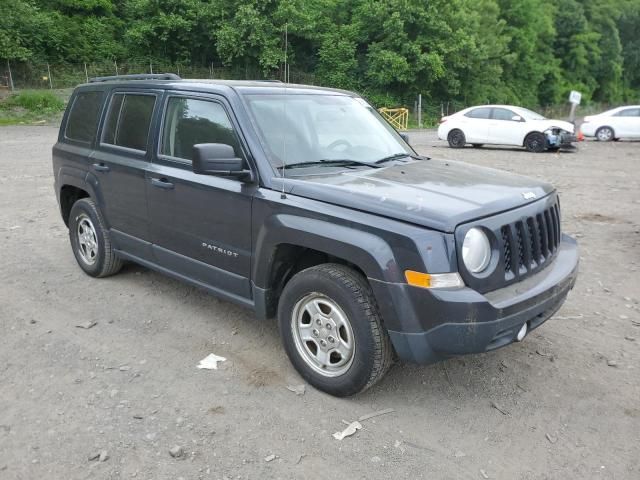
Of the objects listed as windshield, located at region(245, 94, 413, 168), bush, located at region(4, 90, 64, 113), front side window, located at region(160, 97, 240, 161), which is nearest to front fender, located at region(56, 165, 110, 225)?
front side window, located at region(160, 97, 240, 161)

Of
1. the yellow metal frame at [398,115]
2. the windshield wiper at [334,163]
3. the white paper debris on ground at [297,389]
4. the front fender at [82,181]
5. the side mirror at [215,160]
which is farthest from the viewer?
the yellow metal frame at [398,115]

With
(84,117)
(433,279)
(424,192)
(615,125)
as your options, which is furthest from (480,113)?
(433,279)

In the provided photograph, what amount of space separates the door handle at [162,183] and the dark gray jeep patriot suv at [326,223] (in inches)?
0.6

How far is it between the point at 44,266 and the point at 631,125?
22927 mm

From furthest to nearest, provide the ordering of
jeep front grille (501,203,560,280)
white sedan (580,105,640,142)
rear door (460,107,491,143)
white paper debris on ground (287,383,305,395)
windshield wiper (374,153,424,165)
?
white sedan (580,105,640,142)
rear door (460,107,491,143)
windshield wiper (374,153,424,165)
white paper debris on ground (287,383,305,395)
jeep front grille (501,203,560,280)

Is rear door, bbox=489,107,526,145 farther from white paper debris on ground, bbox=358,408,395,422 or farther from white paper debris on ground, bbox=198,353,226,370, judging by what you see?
white paper debris on ground, bbox=358,408,395,422

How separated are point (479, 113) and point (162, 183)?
16577mm

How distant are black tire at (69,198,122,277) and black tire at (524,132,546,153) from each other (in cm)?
1575

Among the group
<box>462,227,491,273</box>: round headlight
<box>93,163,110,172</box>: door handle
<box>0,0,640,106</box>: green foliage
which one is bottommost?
A: <box>462,227,491,273</box>: round headlight

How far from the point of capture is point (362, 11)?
3997 centimetres

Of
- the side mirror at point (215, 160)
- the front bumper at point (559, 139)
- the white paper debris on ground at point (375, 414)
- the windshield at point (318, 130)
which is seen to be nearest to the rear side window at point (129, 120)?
the windshield at point (318, 130)

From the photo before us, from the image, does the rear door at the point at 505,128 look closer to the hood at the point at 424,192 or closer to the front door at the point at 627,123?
the front door at the point at 627,123

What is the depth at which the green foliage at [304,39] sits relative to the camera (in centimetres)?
3606

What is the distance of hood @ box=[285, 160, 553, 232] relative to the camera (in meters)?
3.08
